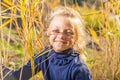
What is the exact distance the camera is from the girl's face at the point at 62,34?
2.10 meters

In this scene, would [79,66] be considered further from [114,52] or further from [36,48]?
[114,52]

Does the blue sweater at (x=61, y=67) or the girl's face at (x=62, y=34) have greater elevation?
the girl's face at (x=62, y=34)

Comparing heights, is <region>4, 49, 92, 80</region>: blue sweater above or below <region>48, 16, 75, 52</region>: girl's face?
below

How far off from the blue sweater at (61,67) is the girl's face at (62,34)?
40 mm

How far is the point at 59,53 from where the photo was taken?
2154 mm

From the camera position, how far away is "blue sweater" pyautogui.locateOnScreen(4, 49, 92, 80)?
207cm

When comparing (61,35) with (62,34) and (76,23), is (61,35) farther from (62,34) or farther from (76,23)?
(76,23)

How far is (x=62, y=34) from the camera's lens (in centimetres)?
210

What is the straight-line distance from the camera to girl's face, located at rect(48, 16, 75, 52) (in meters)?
2.10

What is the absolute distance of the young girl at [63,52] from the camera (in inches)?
82.3

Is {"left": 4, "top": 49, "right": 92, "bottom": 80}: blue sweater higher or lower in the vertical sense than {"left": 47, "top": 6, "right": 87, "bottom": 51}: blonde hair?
lower

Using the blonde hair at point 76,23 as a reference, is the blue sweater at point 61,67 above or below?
below

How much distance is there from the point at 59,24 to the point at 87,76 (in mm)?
293

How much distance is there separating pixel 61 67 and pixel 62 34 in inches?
6.9
